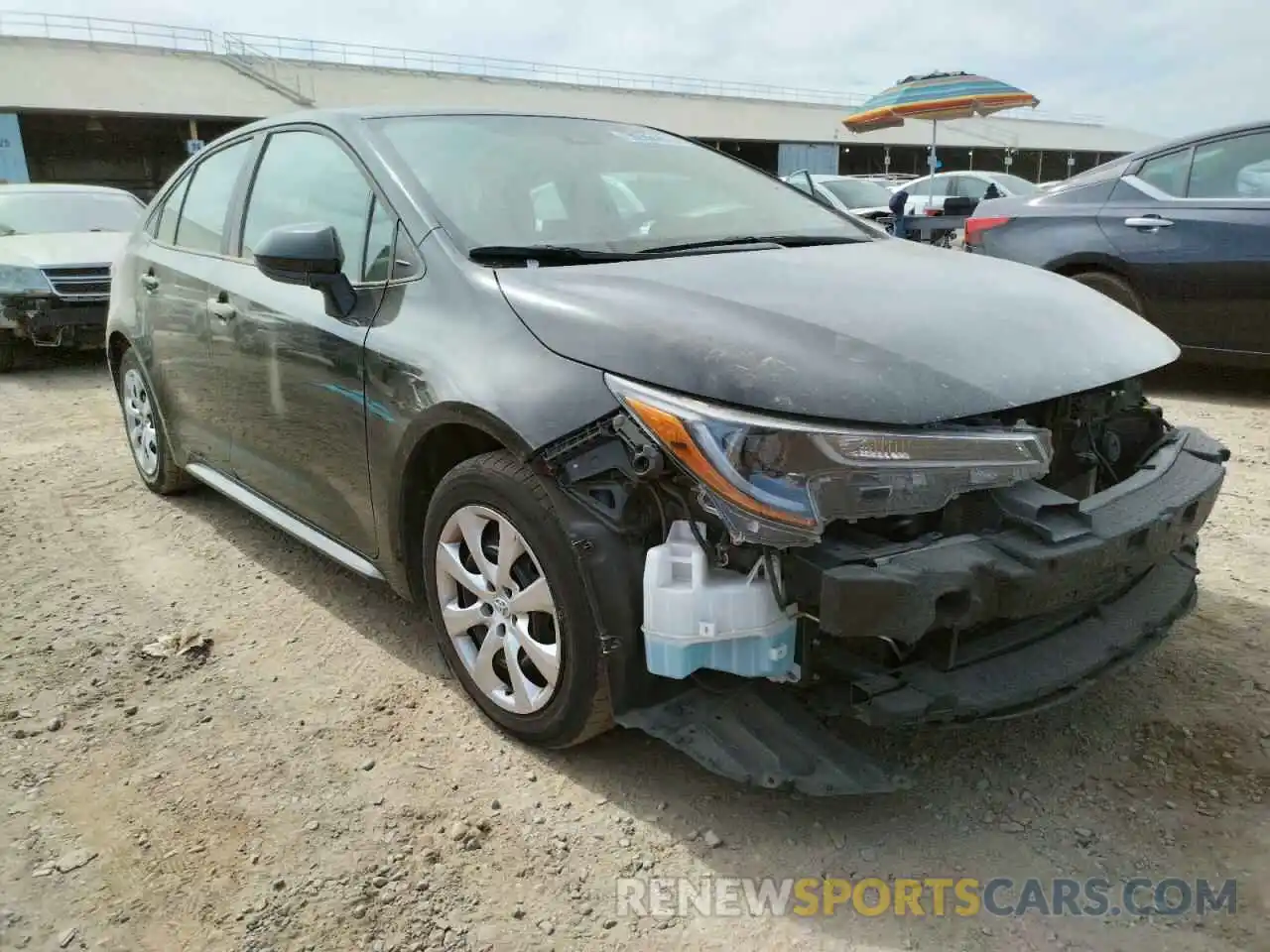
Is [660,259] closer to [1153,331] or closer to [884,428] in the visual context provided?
[884,428]

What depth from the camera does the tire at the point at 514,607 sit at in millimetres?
2133

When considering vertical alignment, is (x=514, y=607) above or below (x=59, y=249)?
below

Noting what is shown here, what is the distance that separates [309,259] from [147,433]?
2455 millimetres

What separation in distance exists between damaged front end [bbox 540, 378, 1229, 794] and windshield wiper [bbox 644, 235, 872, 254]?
788 mm

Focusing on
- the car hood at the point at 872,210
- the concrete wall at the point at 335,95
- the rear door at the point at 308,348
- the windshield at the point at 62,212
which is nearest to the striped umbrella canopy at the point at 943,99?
the car hood at the point at 872,210

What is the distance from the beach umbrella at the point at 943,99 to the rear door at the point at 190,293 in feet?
42.3

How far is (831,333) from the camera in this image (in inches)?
81.3

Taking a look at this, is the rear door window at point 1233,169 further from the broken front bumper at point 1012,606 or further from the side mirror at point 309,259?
the side mirror at point 309,259

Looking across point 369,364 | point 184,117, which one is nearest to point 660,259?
point 369,364

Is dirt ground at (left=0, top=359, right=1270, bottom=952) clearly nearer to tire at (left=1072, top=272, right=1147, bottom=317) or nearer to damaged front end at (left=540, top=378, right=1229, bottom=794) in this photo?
damaged front end at (left=540, top=378, right=1229, bottom=794)

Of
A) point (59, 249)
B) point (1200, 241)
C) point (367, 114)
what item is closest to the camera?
point (367, 114)

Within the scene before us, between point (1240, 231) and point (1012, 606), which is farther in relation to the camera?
point (1240, 231)

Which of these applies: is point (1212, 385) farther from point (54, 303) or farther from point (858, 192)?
point (858, 192)

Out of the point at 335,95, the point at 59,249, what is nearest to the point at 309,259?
the point at 59,249
